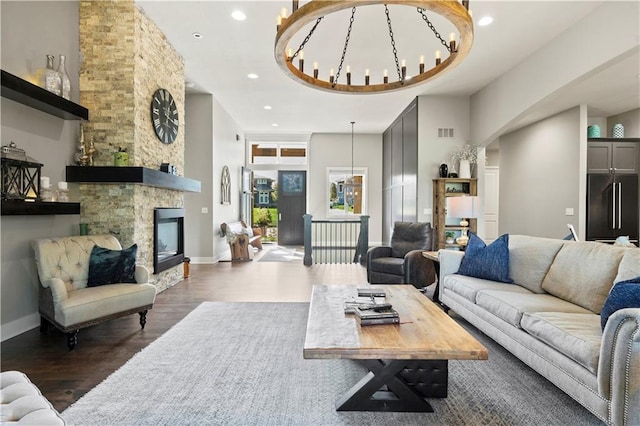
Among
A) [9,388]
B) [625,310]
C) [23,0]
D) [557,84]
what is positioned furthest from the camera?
[557,84]

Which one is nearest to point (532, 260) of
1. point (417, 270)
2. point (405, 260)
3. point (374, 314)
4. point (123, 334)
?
point (417, 270)

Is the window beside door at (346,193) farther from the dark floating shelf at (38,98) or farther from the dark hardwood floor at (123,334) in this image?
the dark floating shelf at (38,98)

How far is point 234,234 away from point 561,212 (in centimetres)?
642

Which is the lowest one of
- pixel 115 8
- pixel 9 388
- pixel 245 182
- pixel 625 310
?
pixel 9 388

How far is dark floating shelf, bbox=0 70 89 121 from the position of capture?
8.61 ft

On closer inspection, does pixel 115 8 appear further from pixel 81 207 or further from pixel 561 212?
pixel 561 212

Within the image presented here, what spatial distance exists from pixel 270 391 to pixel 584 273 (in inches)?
97.6

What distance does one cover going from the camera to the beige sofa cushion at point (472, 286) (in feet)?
9.70

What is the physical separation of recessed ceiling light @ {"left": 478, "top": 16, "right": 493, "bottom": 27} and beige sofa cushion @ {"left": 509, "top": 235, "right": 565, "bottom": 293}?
2.62m

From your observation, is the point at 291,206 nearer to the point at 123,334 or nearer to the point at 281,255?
the point at 281,255

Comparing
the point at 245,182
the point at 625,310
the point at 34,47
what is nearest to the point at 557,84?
the point at 625,310

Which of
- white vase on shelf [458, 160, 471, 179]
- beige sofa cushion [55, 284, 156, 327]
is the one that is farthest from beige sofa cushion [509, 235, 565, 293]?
beige sofa cushion [55, 284, 156, 327]

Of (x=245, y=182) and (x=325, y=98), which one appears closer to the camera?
(x=325, y=98)

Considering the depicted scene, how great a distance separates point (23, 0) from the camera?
3.09 metres
